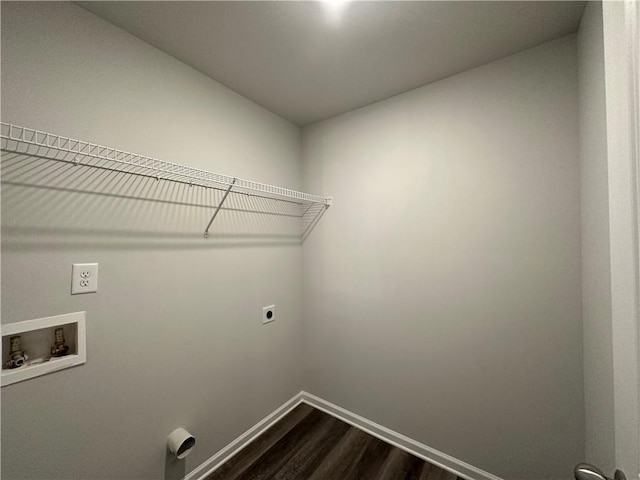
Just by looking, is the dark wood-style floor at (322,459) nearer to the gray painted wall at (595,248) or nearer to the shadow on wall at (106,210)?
the gray painted wall at (595,248)

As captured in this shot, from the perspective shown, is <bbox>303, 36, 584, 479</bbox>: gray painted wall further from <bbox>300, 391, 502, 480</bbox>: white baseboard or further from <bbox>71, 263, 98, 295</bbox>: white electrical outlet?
<bbox>71, 263, 98, 295</bbox>: white electrical outlet

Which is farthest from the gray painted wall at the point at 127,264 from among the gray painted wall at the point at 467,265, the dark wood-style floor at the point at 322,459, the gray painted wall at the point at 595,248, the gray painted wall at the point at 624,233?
the gray painted wall at the point at 595,248

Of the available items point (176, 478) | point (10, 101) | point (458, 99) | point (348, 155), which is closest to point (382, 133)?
point (348, 155)

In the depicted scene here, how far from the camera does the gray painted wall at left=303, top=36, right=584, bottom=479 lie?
1.24 m

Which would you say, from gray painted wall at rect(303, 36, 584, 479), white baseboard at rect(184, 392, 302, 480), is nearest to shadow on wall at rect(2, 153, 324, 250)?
gray painted wall at rect(303, 36, 584, 479)

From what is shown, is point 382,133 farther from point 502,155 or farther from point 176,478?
point 176,478

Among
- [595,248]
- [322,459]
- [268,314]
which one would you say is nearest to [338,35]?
[595,248]

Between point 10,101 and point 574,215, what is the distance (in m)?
2.47

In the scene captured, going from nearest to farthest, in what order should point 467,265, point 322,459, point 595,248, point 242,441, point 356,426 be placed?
point 595,248 → point 467,265 → point 322,459 → point 242,441 → point 356,426

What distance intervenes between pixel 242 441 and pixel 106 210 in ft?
5.56

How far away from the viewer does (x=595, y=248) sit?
1001 millimetres

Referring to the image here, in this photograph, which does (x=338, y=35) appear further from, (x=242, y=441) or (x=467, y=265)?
(x=242, y=441)

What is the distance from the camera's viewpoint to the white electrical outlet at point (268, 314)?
1883 millimetres

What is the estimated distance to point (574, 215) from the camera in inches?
47.4
